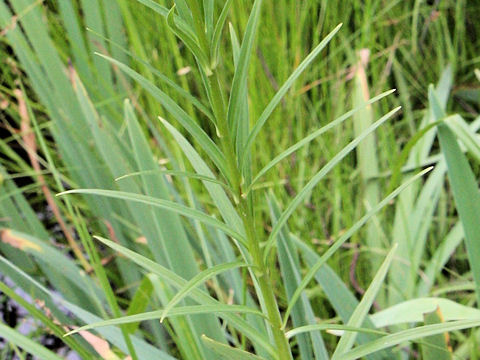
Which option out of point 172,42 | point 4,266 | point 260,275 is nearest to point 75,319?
point 4,266

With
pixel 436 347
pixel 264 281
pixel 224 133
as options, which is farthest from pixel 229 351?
pixel 436 347

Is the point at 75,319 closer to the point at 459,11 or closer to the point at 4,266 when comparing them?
the point at 4,266

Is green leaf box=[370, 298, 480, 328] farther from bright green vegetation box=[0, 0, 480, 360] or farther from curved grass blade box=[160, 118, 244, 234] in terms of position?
curved grass blade box=[160, 118, 244, 234]

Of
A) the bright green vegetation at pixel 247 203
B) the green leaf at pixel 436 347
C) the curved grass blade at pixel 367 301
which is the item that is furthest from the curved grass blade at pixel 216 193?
the green leaf at pixel 436 347

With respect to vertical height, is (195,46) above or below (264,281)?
above

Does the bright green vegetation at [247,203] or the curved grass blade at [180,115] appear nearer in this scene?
the curved grass blade at [180,115]

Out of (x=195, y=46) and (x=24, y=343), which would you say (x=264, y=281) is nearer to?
(x=195, y=46)

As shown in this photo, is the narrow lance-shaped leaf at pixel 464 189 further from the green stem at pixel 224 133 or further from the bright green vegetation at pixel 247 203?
the green stem at pixel 224 133
